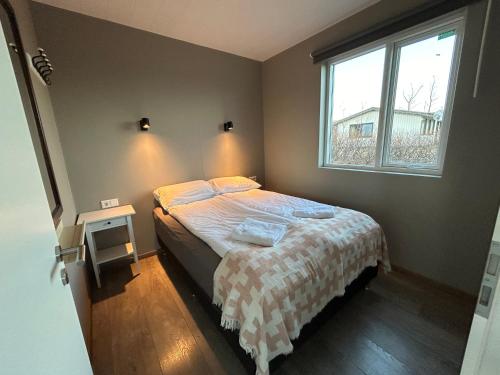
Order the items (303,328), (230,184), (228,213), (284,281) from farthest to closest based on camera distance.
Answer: (230,184) < (228,213) < (303,328) < (284,281)

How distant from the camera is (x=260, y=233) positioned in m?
1.54

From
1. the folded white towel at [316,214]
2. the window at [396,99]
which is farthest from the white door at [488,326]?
the window at [396,99]

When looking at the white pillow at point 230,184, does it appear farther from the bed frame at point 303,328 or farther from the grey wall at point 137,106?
the bed frame at point 303,328

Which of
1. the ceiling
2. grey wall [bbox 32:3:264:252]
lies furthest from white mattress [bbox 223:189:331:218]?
the ceiling

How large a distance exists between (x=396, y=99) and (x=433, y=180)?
2.86 feet

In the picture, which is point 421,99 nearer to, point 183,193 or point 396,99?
point 396,99

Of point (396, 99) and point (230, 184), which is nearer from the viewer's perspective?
point (396, 99)

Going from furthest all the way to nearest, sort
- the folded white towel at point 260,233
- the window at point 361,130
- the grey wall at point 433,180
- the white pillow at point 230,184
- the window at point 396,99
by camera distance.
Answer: the white pillow at point 230,184
the window at point 361,130
the window at point 396,99
the grey wall at point 433,180
the folded white towel at point 260,233

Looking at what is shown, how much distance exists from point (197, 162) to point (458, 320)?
3.07 metres

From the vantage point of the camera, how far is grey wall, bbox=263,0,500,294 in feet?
5.28

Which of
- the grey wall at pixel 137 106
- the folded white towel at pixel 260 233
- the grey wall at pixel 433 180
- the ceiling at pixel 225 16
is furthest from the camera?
the grey wall at pixel 137 106

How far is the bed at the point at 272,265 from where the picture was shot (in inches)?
44.6

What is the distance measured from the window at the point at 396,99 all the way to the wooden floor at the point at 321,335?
122 centimetres

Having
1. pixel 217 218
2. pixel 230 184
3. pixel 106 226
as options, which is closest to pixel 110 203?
pixel 106 226
